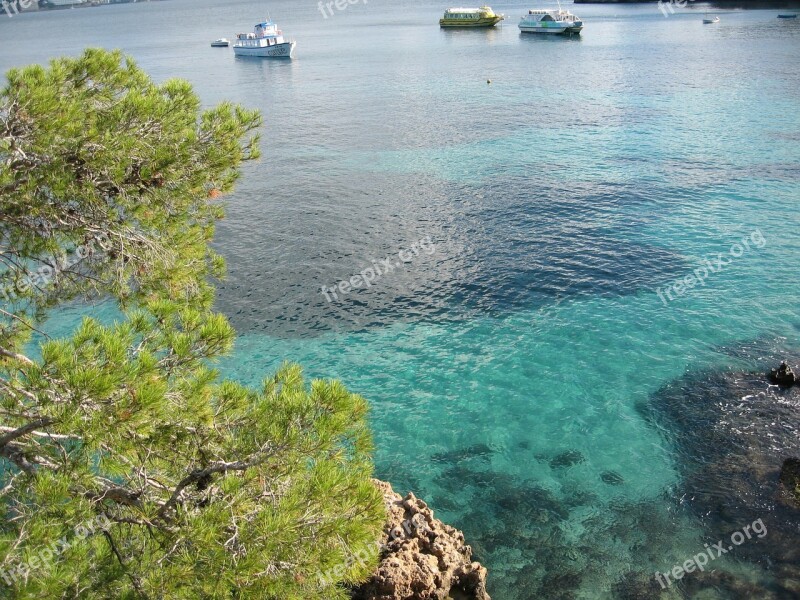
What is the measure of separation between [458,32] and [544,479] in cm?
9699

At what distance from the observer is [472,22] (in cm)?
10244

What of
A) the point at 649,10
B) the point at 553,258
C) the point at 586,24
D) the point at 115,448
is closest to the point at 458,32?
the point at 586,24

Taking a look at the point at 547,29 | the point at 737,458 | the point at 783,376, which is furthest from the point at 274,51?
the point at 737,458

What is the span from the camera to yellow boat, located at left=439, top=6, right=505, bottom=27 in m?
101

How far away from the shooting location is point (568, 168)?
36.6 metres

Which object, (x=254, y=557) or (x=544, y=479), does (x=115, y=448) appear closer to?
(x=254, y=557)
